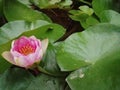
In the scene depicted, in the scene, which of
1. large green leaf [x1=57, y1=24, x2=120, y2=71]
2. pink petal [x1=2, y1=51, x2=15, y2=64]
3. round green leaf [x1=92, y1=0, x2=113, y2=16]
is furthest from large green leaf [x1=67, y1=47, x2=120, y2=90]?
round green leaf [x1=92, y1=0, x2=113, y2=16]

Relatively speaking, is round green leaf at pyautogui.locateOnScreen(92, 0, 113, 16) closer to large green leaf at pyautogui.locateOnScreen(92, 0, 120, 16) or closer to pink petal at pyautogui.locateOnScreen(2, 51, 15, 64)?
large green leaf at pyautogui.locateOnScreen(92, 0, 120, 16)

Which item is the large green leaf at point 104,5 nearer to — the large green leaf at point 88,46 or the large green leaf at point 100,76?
the large green leaf at point 88,46

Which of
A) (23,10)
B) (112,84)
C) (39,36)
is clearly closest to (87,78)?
(112,84)

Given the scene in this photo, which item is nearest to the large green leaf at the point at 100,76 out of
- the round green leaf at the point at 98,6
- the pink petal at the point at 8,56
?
the pink petal at the point at 8,56

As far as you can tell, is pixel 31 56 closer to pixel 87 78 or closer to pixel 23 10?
pixel 87 78

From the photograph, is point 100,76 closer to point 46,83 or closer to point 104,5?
point 46,83

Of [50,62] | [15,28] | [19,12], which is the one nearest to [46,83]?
[50,62]

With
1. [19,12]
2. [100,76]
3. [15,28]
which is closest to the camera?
[100,76]
